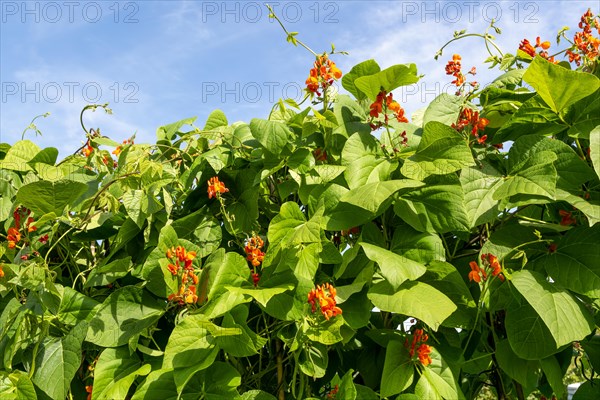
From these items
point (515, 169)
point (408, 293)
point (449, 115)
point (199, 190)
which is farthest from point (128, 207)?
point (515, 169)

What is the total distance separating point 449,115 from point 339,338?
0.69m

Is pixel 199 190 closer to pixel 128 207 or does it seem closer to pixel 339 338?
pixel 128 207

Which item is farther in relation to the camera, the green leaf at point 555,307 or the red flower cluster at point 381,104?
the red flower cluster at point 381,104

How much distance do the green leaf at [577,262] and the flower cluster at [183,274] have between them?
2.81 feet

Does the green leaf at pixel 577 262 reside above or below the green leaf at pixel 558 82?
below

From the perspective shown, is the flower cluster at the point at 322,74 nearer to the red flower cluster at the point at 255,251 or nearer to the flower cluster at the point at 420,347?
the red flower cluster at the point at 255,251

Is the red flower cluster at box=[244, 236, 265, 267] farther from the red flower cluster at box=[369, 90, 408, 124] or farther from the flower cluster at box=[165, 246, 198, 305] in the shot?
the red flower cluster at box=[369, 90, 408, 124]

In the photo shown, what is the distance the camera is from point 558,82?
1577 millimetres

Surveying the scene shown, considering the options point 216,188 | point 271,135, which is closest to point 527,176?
point 271,135

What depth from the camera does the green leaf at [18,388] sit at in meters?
1.74

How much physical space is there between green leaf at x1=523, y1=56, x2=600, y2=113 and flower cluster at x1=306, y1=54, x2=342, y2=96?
20.0 inches

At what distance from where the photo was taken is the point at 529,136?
5.30ft

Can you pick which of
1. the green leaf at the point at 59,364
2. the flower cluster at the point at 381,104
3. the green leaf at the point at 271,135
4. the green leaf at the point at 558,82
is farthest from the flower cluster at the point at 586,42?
the green leaf at the point at 59,364

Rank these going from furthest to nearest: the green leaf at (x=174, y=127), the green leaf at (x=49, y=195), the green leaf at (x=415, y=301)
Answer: the green leaf at (x=174, y=127) → the green leaf at (x=49, y=195) → the green leaf at (x=415, y=301)
